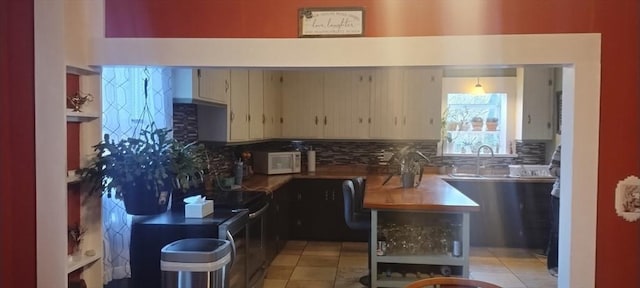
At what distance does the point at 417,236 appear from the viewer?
3486 mm

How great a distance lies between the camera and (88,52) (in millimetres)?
2201

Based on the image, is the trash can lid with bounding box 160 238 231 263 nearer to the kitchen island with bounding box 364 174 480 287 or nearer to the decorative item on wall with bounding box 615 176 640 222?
the kitchen island with bounding box 364 174 480 287

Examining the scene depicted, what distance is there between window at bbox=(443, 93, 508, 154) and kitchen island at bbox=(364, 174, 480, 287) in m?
2.52

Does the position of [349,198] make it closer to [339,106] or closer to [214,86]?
[214,86]

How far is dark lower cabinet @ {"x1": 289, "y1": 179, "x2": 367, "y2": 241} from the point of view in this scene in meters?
5.59

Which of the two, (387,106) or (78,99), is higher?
(387,106)

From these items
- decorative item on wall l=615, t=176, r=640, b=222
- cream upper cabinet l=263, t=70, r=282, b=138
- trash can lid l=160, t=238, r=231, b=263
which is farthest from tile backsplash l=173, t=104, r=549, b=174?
decorative item on wall l=615, t=176, r=640, b=222

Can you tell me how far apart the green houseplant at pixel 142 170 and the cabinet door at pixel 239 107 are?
1.78 metres

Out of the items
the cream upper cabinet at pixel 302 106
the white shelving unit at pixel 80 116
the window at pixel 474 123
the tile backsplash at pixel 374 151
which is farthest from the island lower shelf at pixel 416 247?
the window at pixel 474 123

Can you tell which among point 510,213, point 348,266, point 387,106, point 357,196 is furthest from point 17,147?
point 510,213

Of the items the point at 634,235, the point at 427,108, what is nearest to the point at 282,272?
the point at 427,108

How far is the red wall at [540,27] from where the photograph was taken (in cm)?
201

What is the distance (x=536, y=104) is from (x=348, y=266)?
9.86ft

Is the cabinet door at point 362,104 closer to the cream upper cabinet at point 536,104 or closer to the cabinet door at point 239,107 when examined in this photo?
the cabinet door at point 239,107
